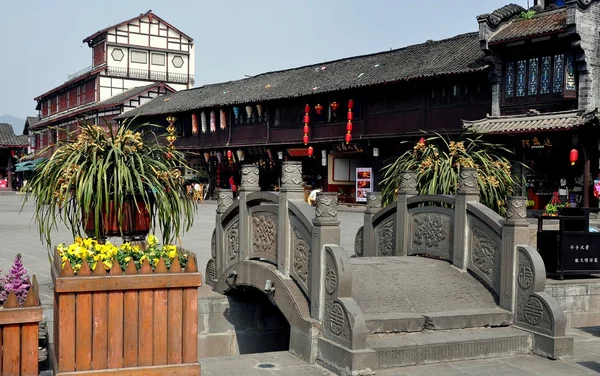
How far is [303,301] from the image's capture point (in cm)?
688

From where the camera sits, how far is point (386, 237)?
949 centimetres

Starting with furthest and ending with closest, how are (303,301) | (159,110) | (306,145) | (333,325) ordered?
(159,110), (306,145), (303,301), (333,325)

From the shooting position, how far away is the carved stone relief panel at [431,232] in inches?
325

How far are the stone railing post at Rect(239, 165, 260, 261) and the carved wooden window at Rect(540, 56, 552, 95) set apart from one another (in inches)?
586

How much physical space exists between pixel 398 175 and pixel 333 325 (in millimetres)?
4726

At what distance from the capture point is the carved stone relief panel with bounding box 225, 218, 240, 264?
866 cm

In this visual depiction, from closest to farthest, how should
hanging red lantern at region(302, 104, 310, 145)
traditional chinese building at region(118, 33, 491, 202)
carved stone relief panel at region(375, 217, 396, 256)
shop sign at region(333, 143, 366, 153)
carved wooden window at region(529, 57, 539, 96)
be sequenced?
carved stone relief panel at region(375, 217, 396, 256)
carved wooden window at region(529, 57, 539, 96)
traditional chinese building at region(118, 33, 491, 202)
shop sign at region(333, 143, 366, 153)
hanging red lantern at region(302, 104, 310, 145)

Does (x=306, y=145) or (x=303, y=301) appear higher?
(x=306, y=145)

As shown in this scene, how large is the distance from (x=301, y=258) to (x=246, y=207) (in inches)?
58.1

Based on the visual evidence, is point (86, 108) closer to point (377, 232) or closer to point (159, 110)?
point (159, 110)

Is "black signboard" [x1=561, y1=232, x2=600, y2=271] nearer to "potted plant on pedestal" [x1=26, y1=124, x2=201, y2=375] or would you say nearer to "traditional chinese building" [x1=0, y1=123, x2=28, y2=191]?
"potted plant on pedestal" [x1=26, y1=124, x2=201, y2=375]

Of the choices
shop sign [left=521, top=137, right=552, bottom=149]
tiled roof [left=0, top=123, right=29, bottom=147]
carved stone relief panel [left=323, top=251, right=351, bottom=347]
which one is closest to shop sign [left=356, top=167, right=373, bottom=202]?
shop sign [left=521, top=137, right=552, bottom=149]

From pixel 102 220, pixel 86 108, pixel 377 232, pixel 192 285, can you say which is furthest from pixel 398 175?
pixel 86 108

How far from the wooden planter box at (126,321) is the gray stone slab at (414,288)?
228 cm
